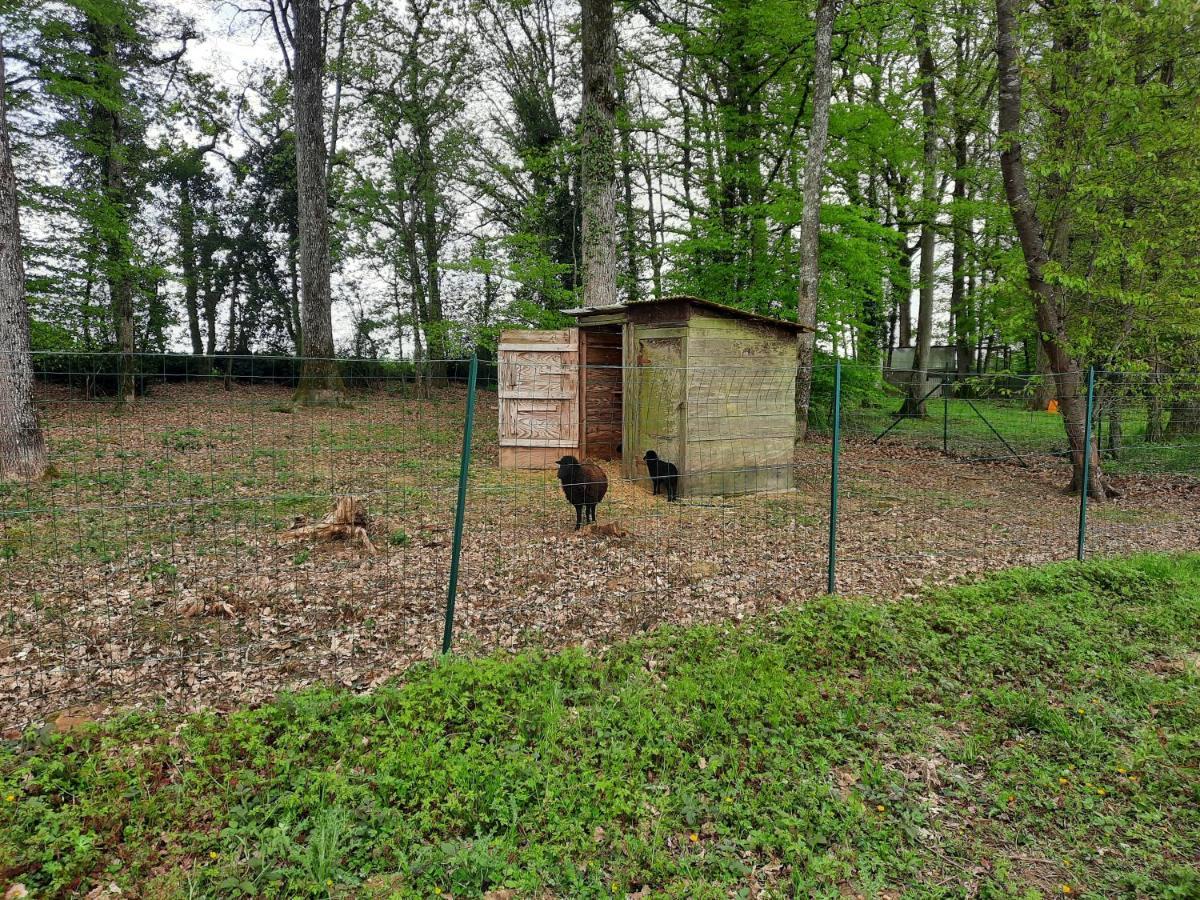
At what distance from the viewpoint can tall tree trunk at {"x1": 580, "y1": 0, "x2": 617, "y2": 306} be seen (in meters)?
10.2

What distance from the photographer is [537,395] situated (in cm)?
942

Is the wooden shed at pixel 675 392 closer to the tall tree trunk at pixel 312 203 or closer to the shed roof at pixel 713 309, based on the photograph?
the shed roof at pixel 713 309

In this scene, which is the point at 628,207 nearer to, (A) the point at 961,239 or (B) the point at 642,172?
(B) the point at 642,172

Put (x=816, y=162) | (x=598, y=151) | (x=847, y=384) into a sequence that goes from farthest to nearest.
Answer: (x=847, y=384) < (x=816, y=162) < (x=598, y=151)

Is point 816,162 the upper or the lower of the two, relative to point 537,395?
upper

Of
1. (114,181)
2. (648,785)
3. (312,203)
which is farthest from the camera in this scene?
(312,203)

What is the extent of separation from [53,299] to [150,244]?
18.4ft

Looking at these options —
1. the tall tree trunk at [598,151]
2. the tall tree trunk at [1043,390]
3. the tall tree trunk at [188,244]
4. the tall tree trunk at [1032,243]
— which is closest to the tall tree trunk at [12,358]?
the tall tree trunk at [598,151]

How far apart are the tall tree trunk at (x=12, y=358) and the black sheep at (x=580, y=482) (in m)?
6.07

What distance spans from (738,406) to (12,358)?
885 cm

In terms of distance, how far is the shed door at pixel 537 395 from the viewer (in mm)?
9383

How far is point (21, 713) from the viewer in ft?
10.3

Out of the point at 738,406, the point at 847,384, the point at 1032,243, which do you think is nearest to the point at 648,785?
the point at 738,406

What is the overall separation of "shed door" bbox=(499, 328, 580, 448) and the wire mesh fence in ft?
0.12
